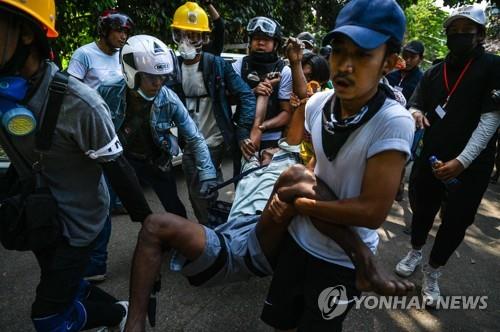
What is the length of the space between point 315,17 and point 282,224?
41.9 feet

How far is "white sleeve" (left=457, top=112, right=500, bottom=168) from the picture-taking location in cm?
243

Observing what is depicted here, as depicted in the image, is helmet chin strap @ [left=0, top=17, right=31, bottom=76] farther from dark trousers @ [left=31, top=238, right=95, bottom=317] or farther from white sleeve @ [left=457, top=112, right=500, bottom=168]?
white sleeve @ [left=457, top=112, right=500, bottom=168]

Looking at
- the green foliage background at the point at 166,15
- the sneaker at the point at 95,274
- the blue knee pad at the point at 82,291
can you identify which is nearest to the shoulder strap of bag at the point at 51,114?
the blue knee pad at the point at 82,291

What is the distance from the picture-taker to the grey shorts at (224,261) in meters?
1.68

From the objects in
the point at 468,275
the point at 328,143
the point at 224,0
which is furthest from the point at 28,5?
the point at 224,0

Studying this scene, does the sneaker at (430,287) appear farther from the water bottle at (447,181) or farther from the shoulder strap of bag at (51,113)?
the shoulder strap of bag at (51,113)

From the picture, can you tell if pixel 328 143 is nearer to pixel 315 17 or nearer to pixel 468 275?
pixel 468 275

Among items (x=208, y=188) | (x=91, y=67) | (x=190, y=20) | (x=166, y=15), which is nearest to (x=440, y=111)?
(x=208, y=188)

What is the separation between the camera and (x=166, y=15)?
6.20m

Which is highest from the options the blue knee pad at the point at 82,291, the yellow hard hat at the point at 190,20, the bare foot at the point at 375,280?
the yellow hard hat at the point at 190,20

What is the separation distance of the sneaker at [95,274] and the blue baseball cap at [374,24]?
2438mm

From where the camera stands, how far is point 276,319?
5.73 ft

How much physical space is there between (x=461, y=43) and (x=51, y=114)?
257 cm

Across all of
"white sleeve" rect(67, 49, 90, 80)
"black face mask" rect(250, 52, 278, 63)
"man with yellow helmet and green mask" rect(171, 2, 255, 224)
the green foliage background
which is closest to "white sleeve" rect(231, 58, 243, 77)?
"black face mask" rect(250, 52, 278, 63)
